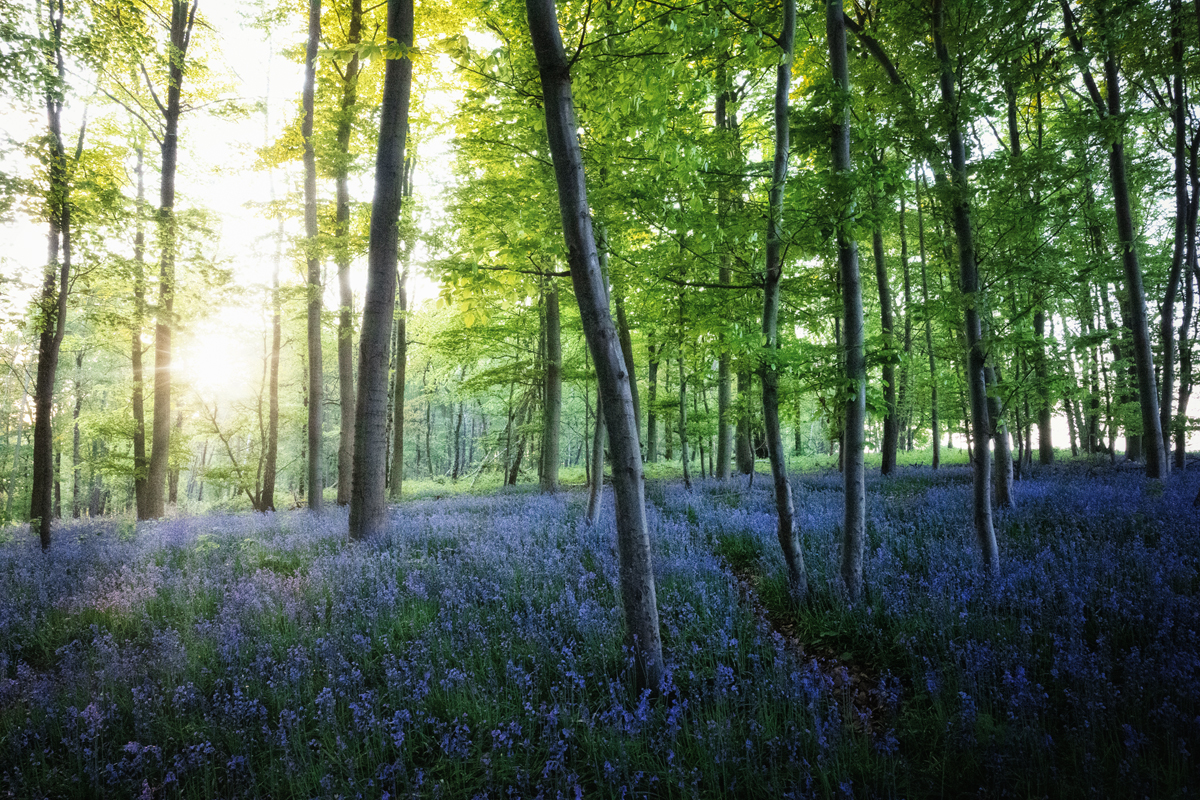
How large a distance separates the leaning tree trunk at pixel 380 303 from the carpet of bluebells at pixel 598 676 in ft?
3.57

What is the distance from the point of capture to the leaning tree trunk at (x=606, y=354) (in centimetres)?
321

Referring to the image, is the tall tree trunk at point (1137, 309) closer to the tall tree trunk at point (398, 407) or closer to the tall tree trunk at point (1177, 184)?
the tall tree trunk at point (1177, 184)

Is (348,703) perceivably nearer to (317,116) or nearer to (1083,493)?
(1083,493)

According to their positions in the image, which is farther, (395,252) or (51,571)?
(395,252)

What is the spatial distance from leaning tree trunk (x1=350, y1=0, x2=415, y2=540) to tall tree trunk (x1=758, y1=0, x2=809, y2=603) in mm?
5272

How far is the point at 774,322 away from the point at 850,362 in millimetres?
819

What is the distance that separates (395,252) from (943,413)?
2130cm

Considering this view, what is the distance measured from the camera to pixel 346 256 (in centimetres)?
1091

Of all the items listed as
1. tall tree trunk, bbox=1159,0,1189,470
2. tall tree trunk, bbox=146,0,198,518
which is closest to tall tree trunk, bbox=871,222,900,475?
tall tree trunk, bbox=1159,0,1189,470

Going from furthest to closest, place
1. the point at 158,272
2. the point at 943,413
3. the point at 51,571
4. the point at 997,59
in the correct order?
the point at 943,413
the point at 158,272
the point at 51,571
the point at 997,59

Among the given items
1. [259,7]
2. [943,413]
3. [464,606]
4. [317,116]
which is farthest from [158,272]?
[943,413]

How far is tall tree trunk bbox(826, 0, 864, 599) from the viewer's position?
15.4 feet

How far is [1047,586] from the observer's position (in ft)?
13.5

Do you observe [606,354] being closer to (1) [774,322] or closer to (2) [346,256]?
(1) [774,322]
